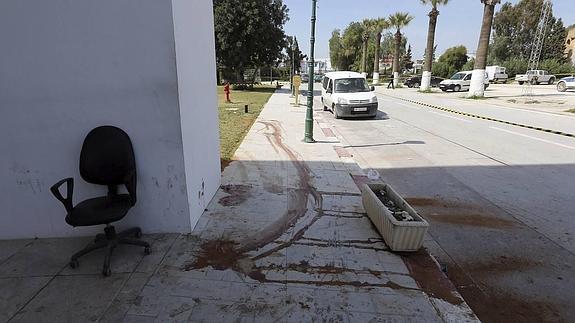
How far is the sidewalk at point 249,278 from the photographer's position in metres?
2.75

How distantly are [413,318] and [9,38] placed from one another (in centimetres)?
449

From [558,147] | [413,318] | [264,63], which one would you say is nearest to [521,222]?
[413,318]

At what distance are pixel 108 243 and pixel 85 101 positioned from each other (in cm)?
146

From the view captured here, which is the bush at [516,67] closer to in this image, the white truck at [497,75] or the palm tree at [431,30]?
the white truck at [497,75]

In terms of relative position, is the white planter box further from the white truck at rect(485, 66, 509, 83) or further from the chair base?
the white truck at rect(485, 66, 509, 83)

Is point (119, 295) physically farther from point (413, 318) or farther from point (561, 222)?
point (561, 222)

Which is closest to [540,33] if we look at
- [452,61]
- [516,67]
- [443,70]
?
[516,67]

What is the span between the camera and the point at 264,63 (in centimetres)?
3189

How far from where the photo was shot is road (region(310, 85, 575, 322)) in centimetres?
336

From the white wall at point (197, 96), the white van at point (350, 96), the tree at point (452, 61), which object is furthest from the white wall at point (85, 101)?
the tree at point (452, 61)

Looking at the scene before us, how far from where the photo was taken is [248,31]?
28.3m

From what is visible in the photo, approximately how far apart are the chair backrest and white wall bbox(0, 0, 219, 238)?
16 cm

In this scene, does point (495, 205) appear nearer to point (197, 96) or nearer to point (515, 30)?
point (197, 96)

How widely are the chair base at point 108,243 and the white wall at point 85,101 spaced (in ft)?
1.03
